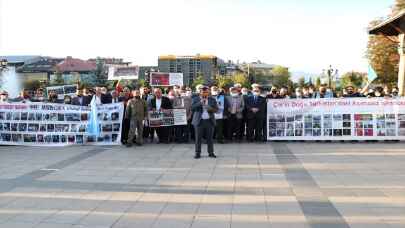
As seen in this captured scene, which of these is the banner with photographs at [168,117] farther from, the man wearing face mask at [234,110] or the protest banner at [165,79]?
the protest banner at [165,79]

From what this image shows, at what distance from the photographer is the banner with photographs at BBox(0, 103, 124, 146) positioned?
48.1 feet

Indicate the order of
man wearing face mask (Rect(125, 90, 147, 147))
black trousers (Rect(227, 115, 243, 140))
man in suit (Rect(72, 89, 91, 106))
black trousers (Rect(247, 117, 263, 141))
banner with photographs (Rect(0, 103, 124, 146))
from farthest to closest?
man in suit (Rect(72, 89, 91, 106)) < black trousers (Rect(227, 115, 243, 140)) < black trousers (Rect(247, 117, 263, 141)) < banner with photographs (Rect(0, 103, 124, 146)) < man wearing face mask (Rect(125, 90, 147, 147))

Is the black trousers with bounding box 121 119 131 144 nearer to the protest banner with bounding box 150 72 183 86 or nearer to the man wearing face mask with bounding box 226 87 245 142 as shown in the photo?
the man wearing face mask with bounding box 226 87 245 142

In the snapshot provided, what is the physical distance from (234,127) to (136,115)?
10.2 ft

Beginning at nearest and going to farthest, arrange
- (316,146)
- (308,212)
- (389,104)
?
(308,212), (316,146), (389,104)

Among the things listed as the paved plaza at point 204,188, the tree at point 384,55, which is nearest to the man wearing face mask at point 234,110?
the paved plaza at point 204,188

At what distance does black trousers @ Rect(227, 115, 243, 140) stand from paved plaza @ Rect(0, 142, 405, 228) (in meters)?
1.92

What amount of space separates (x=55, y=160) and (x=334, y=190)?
669cm

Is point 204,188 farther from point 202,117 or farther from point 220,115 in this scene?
point 220,115

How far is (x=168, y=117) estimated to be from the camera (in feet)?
48.8

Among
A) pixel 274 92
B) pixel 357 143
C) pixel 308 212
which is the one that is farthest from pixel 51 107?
pixel 308 212

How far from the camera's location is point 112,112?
14773mm

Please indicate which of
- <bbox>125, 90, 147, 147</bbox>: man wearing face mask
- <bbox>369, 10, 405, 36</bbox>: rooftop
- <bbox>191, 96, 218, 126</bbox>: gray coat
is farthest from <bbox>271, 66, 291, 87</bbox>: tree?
<bbox>191, 96, 218, 126</bbox>: gray coat

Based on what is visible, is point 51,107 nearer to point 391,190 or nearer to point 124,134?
point 124,134
